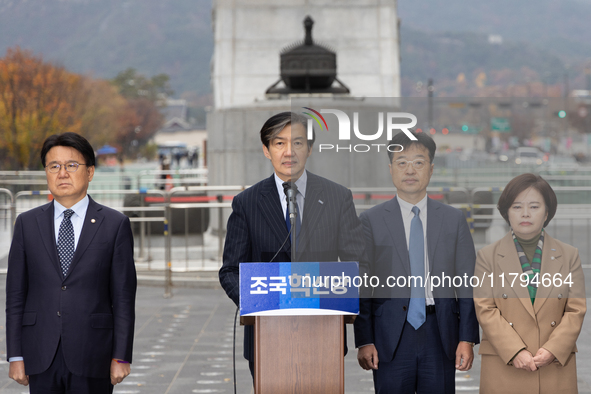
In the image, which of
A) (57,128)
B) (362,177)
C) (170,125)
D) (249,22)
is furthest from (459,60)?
(362,177)

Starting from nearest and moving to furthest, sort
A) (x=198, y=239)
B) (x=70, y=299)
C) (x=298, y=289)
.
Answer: (x=298, y=289), (x=70, y=299), (x=198, y=239)

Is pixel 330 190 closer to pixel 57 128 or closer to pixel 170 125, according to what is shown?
pixel 57 128

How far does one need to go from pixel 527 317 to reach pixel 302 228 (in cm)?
130

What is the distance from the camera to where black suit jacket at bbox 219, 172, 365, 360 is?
4190 mm

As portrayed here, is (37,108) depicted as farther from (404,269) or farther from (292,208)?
(404,269)

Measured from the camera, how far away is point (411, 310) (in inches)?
165

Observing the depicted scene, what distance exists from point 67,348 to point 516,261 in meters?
2.44

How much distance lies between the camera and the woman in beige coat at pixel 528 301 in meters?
4.05

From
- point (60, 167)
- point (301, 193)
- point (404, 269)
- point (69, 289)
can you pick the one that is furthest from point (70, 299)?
point (404, 269)

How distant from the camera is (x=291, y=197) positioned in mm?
4121

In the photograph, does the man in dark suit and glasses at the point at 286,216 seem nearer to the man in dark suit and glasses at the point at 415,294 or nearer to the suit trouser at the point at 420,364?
the man in dark suit and glasses at the point at 415,294

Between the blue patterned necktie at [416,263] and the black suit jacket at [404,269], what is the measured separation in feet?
0.10

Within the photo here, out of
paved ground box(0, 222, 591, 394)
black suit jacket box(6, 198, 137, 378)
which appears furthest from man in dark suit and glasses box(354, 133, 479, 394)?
paved ground box(0, 222, 591, 394)

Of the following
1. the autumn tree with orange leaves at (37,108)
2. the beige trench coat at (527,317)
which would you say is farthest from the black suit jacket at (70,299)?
the autumn tree with orange leaves at (37,108)
